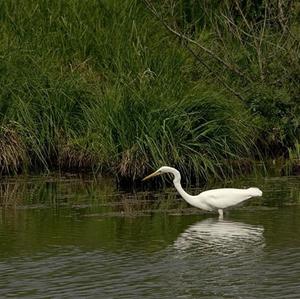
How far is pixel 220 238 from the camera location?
12.4m

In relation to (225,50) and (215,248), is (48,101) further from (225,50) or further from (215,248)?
(215,248)

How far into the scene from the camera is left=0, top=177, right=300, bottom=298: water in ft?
33.1

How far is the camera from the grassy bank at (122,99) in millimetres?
16125

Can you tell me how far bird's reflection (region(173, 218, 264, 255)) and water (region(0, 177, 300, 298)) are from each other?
0.01 meters

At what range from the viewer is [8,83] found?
18016 mm

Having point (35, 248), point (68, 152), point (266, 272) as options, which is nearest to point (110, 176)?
point (68, 152)

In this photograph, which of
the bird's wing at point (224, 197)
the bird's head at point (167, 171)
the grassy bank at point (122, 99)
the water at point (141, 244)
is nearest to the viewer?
the water at point (141, 244)

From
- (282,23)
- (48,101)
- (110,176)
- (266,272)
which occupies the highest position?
(282,23)

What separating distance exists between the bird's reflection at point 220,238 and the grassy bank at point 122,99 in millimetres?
2624

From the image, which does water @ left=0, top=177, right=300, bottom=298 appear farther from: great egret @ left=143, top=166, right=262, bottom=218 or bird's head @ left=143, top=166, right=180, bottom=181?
bird's head @ left=143, top=166, right=180, bottom=181

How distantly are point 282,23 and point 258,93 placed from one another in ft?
5.55

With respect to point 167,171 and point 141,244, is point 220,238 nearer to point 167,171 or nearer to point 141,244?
point 141,244

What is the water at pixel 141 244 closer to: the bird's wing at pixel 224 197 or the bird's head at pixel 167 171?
the bird's wing at pixel 224 197

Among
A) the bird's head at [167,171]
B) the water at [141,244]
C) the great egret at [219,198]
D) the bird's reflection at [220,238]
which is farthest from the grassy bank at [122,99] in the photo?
the bird's reflection at [220,238]
